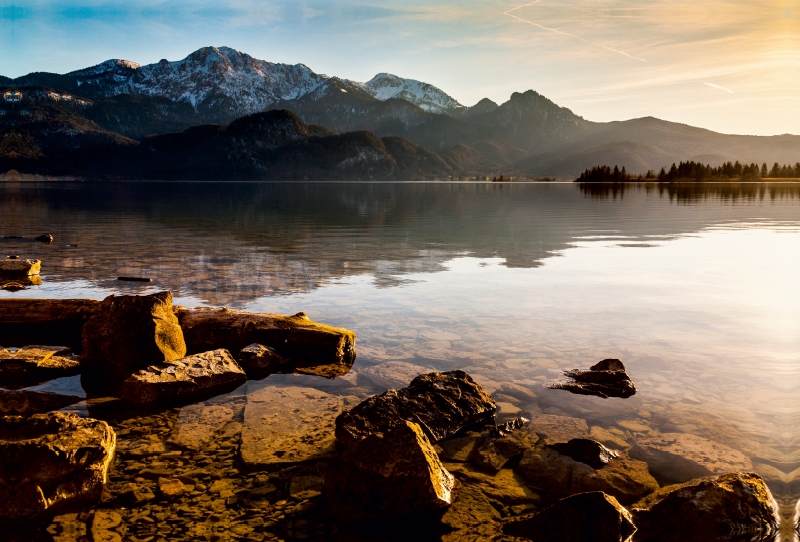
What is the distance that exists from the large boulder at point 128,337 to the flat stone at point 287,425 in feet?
8.48

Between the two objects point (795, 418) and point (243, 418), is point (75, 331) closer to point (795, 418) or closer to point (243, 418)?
point (243, 418)

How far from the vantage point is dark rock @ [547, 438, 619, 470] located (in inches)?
312

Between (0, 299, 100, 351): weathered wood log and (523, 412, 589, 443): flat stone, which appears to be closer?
(523, 412, 589, 443): flat stone

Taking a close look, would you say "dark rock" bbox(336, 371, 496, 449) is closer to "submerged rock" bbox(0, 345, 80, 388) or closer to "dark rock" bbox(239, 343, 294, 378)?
"dark rock" bbox(239, 343, 294, 378)

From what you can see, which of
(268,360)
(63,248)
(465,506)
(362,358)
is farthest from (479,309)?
(63,248)

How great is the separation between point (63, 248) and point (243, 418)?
28.8 meters

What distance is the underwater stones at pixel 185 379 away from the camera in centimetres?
1025

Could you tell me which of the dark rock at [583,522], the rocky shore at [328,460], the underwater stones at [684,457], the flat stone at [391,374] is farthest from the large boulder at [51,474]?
the underwater stones at [684,457]

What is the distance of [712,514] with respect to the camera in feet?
21.0

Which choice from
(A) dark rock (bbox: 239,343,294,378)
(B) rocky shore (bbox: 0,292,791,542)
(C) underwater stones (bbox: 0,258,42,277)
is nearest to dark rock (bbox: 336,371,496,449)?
(B) rocky shore (bbox: 0,292,791,542)

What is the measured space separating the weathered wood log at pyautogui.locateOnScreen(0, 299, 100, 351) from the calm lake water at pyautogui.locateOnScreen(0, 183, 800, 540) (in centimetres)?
356

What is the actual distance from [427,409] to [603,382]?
3.99m

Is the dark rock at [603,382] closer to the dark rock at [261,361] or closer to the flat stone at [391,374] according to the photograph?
the flat stone at [391,374]

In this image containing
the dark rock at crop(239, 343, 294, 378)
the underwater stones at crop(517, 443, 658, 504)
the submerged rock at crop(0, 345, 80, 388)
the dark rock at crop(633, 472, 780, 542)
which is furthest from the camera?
the dark rock at crop(239, 343, 294, 378)
